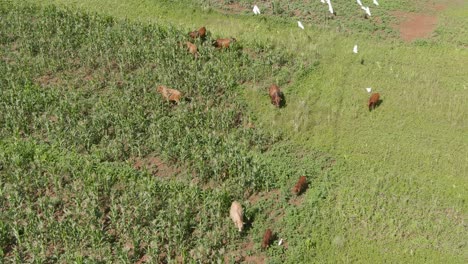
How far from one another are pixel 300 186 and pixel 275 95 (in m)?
A: 4.04

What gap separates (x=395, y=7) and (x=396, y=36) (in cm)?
255

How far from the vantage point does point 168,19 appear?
20.9 metres

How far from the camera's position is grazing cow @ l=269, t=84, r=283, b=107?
16.0 metres

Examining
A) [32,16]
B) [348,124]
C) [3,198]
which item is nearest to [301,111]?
[348,124]

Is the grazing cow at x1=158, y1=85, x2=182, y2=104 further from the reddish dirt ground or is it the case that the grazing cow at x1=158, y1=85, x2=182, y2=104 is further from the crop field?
the reddish dirt ground

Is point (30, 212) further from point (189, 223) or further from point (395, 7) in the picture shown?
point (395, 7)

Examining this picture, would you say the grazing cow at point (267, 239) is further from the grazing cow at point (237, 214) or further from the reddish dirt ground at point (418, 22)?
the reddish dirt ground at point (418, 22)

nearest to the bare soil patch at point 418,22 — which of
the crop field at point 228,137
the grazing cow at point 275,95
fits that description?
the crop field at point 228,137

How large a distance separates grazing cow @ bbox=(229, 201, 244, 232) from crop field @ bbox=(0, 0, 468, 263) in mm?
203

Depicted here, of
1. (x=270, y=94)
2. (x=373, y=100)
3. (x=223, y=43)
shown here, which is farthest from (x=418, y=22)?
(x=270, y=94)

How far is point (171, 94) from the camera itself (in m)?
16.0

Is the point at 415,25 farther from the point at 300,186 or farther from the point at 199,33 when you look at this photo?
the point at 300,186

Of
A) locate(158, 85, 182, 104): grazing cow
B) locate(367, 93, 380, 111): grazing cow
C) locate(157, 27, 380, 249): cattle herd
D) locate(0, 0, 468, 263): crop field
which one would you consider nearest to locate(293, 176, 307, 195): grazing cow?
locate(157, 27, 380, 249): cattle herd

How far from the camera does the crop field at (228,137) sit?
11758mm
